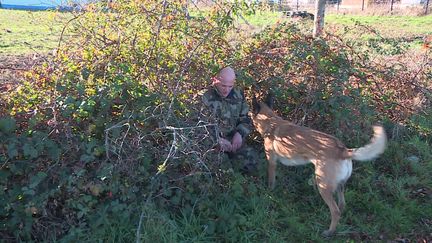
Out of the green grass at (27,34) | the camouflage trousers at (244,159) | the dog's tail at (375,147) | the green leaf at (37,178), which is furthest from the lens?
the green grass at (27,34)

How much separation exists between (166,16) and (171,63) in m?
0.56

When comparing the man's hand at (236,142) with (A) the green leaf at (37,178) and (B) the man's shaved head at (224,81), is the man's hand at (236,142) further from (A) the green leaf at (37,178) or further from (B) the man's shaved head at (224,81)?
(A) the green leaf at (37,178)

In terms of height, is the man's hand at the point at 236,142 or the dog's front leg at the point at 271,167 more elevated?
the man's hand at the point at 236,142

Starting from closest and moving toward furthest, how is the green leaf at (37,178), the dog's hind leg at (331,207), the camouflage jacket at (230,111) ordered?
the green leaf at (37,178)
the dog's hind leg at (331,207)
the camouflage jacket at (230,111)

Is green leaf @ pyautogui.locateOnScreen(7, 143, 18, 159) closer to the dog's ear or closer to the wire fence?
the dog's ear

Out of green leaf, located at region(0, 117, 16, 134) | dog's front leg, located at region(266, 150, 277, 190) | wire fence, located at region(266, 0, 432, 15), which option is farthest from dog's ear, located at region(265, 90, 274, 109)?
wire fence, located at region(266, 0, 432, 15)

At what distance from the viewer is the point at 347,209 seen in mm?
4754

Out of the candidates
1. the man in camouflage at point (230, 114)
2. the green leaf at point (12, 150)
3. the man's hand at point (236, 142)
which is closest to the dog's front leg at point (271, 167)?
the man in camouflage at point (230, 114)

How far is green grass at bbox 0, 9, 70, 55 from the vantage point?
18.0 feet

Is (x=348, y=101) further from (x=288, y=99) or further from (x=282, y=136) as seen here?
(x=282, y=136)

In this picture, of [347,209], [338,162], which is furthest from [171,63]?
[347,209]

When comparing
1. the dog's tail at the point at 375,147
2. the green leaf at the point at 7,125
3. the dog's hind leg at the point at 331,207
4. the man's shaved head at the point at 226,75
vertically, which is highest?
the man's shaved head at the point at 226,75

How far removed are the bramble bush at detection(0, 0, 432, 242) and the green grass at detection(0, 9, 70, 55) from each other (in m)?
0.41

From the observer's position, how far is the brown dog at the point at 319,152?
4156 millimetres
